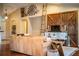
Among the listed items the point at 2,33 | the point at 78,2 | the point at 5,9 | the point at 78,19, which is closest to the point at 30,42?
the point at 2,33

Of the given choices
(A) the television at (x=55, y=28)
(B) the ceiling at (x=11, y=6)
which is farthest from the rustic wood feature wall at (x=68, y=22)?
(B) the ceiling at (x=11, y=6)

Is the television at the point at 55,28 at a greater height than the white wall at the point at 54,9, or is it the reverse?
the white wall at the point at 54,9

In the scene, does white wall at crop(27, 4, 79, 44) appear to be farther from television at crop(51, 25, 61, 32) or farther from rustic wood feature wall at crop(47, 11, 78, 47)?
television at crop(51, 25, 61, 32)

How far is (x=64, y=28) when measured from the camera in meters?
2.73

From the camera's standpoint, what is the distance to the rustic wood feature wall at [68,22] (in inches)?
105

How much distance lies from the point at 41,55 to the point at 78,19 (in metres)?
0.99

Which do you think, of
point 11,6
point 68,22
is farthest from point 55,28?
point 11,6

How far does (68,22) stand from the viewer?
2.71 meters

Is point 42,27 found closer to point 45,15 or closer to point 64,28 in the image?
point 45,15

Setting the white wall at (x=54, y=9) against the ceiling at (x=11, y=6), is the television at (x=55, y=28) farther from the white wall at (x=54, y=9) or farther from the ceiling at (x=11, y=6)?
the ceiling at (x=11, y=6)

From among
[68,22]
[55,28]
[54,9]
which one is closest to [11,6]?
[54,9]

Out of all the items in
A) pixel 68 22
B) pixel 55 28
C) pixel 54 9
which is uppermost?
pixel 54 9

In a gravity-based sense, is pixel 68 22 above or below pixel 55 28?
above

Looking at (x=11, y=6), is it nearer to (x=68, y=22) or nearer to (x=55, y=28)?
(x=55, y=28)
